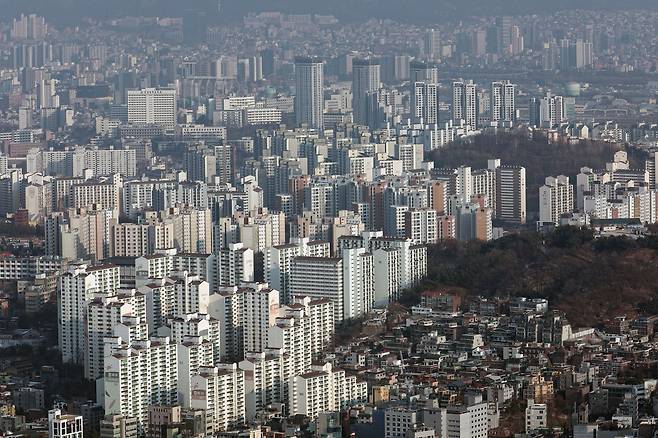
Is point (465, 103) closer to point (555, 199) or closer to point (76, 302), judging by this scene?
point (555, 199)

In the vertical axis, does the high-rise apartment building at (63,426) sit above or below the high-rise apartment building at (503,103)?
below

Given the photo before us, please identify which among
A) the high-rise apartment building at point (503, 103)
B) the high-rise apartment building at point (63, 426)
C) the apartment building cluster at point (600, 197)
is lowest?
the high-rise apartment building at point (63, 426)

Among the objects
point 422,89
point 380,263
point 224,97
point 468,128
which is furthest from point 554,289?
point 224,97

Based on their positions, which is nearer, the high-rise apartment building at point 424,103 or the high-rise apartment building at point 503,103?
the high-rise apartment building at point 503,103

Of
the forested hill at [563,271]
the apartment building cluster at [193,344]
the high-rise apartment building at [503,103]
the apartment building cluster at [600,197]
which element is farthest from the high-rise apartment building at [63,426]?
the high-rise apartment building at [503,103]

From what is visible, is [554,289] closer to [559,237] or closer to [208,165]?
[559,237]

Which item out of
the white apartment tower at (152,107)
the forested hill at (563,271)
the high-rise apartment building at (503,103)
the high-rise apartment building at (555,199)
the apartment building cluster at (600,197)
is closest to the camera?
the forested hill at (563,271)

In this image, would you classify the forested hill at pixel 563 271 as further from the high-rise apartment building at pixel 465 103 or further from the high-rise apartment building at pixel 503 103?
the high-rise apartment building at pixel 465 103
